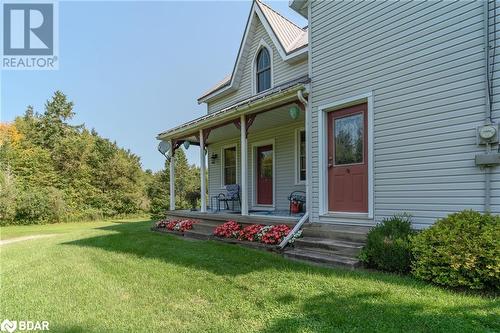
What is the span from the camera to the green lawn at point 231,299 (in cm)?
279

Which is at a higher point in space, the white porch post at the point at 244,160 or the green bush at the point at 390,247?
the white porch post at the point at 244,160

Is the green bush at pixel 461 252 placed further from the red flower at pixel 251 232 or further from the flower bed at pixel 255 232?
the red flower at pixel 251 232

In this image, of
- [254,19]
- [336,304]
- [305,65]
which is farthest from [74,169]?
[336,304]

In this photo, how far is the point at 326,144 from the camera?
239 inches

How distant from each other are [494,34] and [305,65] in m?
4.88

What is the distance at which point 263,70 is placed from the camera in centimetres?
1003

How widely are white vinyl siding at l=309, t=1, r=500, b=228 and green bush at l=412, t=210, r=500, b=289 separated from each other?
0.60m

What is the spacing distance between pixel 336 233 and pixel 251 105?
3.52 metres

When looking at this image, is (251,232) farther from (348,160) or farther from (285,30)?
(285,30)

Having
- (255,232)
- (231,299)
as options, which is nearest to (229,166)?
(255,232)

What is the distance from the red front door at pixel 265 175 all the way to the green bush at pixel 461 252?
608 centimetres

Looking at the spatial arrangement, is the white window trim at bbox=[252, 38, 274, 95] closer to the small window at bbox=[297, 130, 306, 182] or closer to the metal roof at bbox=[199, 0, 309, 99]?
the metal roof at bbox=[199, 0, 309, 99]

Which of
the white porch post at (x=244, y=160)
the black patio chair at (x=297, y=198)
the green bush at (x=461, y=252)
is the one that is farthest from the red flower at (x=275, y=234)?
the green bush at (x=461, y=252)

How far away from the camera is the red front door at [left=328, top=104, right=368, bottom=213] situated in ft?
18.2
